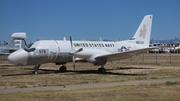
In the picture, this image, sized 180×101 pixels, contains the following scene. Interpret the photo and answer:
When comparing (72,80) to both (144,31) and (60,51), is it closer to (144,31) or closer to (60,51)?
(60,51)

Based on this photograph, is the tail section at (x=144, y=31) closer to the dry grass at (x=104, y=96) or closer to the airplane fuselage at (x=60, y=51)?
the airplane fuselage at (x=60, y=51)

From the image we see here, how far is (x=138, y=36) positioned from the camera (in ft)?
110

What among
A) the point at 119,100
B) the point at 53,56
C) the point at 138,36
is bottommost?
the point at 119,100

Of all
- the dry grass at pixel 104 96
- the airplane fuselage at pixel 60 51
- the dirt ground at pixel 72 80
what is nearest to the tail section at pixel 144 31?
the airplane fuselage at pixel 60 51

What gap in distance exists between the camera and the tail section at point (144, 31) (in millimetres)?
33219

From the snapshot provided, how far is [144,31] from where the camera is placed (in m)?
33.6

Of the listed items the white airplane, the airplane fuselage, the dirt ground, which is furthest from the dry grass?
the airplane fuselage

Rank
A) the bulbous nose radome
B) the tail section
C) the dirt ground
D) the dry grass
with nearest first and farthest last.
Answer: the dry grass < the dirt ground < the bulbous nose radome < the tail section

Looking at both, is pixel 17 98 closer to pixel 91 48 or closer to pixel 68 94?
pixel 68 94

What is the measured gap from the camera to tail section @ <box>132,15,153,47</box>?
33219mm

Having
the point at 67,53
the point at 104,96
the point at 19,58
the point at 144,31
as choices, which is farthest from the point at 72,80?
the point at 144,31

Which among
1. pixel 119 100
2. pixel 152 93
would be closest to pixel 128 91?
pixel 152 93

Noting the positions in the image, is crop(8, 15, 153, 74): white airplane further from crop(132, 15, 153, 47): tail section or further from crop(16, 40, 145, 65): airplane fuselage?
crop(132, 15, 153, 47): tail section

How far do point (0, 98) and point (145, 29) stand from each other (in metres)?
23.6
